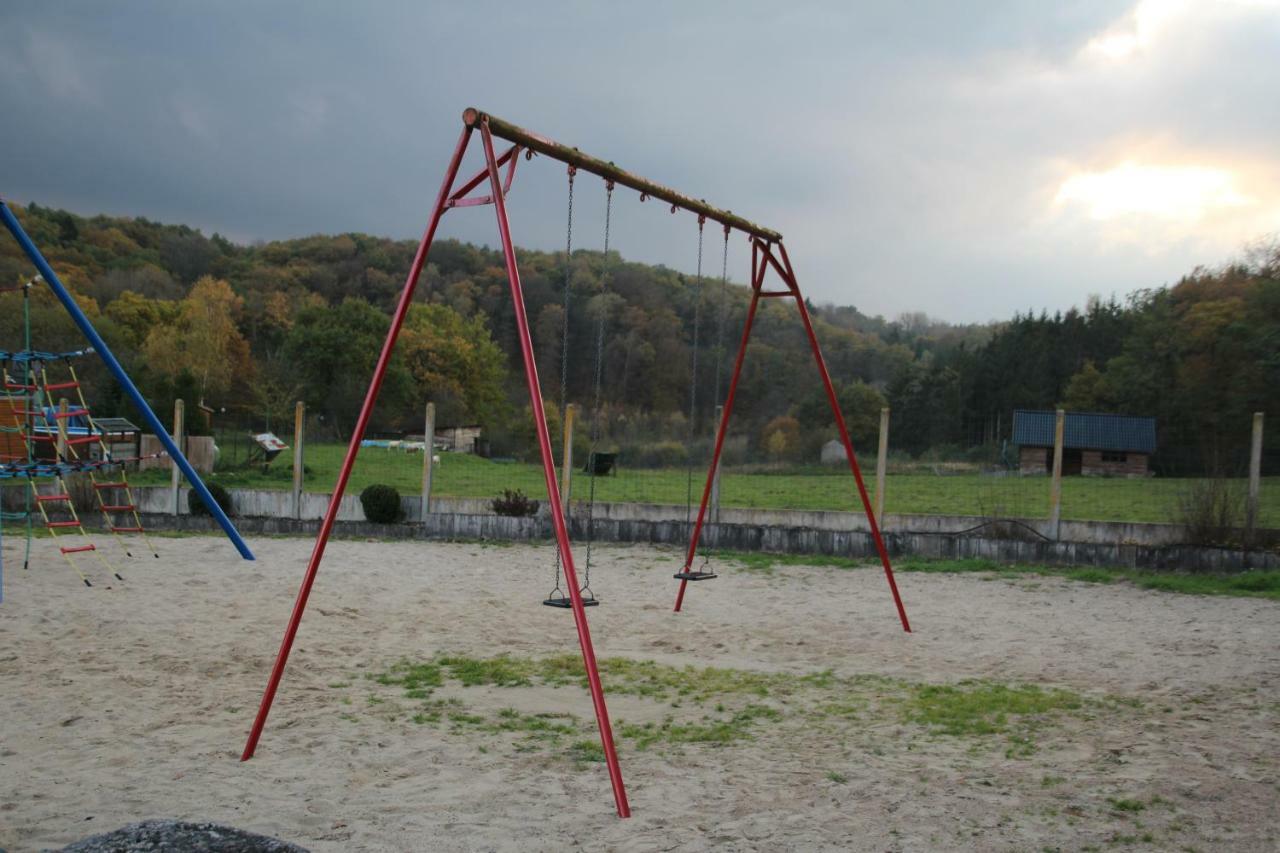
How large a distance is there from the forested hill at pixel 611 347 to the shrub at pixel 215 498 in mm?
7190

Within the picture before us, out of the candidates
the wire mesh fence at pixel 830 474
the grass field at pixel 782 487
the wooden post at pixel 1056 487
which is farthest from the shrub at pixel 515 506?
the wooden post at pixel 1056 487

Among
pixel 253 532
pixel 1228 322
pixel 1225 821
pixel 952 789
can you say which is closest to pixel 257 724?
pixel 952 789

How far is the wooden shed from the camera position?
1424cm

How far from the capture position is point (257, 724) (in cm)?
429

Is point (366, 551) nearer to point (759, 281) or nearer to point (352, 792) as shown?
point (759, 281)

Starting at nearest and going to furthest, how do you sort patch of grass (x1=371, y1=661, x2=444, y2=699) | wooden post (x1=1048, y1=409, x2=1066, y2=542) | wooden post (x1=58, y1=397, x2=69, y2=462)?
1. patch of grass (x1=371, y1=661, x2=444, y2=699)
2. wooden post (x1=58, y1=397, x2=69, y2=462)
3. wooden post (x1=1048, y1=409, x2=1066, y2=542)

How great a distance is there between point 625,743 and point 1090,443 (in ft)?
47.0

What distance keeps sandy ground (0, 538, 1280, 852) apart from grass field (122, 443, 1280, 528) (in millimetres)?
3727

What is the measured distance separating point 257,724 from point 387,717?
766 millimetres

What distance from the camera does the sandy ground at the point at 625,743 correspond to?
3.54 meters

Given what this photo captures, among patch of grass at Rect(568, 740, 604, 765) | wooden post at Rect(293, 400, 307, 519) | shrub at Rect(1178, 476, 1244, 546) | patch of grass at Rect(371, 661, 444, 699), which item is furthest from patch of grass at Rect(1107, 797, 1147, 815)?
wooden post at Rect(293, 400, 307, 519)

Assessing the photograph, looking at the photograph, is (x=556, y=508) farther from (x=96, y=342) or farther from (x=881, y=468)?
(x=881, y=468)

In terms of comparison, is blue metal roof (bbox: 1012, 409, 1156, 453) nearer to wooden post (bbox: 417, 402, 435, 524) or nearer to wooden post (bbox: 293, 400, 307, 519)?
wooden post (bbox: 417, 402, 435, 524)

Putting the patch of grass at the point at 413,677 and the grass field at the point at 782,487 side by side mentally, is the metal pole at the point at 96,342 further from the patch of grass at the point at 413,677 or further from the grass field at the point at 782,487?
the grass field at the point at 782,487
